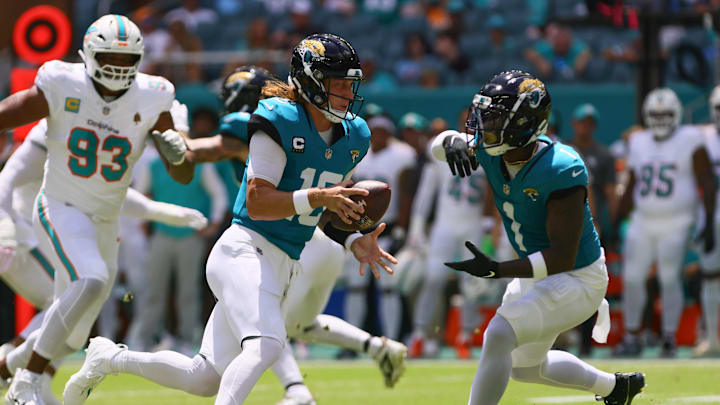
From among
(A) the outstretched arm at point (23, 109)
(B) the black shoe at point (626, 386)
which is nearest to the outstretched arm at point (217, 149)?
(A) the outstretched arm at point (23, 109)

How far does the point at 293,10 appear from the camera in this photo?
14500mm

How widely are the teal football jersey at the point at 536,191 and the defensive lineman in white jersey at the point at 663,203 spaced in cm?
472

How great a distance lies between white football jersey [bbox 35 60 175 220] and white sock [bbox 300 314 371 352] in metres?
1.20

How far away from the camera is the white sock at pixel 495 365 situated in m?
4.53

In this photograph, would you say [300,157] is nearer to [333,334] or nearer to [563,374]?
[563,374]

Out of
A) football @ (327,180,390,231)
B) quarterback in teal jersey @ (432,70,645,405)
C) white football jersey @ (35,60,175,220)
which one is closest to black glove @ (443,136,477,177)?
quarterback in teal jersey @ (432,70,645,405)

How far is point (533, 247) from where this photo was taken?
192 inches

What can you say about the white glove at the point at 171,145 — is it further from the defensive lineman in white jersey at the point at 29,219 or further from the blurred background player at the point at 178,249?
the blurred background player at the point at 178,249

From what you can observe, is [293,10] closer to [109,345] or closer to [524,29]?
[524,29]

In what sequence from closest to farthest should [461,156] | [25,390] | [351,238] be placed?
[351,238] < [461,156] < [25,390]

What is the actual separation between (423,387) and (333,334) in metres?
1.40

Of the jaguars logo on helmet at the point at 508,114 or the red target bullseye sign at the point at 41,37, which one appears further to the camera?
the red target bullseye sign at the point at 41,37

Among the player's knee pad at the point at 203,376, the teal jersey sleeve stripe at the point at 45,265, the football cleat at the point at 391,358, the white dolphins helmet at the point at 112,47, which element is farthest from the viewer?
the teal jersey sleeve stripe at the point at 45,265

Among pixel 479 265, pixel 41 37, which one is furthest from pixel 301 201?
pixel 41 37
